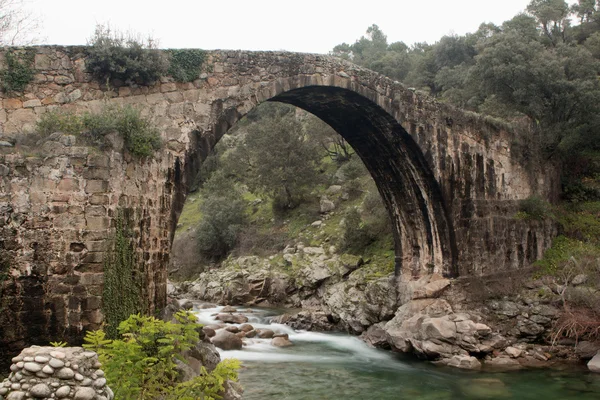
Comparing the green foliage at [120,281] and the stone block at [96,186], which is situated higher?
the stone block at [96,186]

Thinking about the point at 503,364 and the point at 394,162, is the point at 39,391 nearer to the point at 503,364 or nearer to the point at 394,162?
the point at 503,364

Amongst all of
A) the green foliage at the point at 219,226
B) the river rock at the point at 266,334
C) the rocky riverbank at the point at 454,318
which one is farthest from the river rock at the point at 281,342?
the green foliage at the point at 219,226

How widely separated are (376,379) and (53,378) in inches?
351

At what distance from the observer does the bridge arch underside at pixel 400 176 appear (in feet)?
44.2

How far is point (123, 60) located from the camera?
8984 millimetres

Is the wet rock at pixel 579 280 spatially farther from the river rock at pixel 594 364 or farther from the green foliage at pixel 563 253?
the river rock at pixel 594 364

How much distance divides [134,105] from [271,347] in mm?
8127

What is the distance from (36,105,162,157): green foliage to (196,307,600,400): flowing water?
17.5 ft

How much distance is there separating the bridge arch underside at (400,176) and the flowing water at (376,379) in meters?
3.41

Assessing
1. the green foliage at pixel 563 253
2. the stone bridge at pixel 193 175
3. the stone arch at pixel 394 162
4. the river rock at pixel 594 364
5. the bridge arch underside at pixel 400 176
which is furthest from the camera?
the green foliage at pixel 563 253

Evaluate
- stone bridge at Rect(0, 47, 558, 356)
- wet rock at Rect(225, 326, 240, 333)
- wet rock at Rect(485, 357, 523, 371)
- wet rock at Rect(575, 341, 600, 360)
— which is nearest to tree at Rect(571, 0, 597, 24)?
stone bridge at Rect(0, 47, 558, 356)

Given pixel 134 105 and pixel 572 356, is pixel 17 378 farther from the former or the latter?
pixel 572 356

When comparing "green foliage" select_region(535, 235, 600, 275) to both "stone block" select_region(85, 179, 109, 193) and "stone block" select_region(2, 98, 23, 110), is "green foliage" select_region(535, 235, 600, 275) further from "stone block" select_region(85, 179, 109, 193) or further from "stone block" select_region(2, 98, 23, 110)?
"stone block" select_region(2, 98, 23, 110)

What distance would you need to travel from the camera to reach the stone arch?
1252 cm
